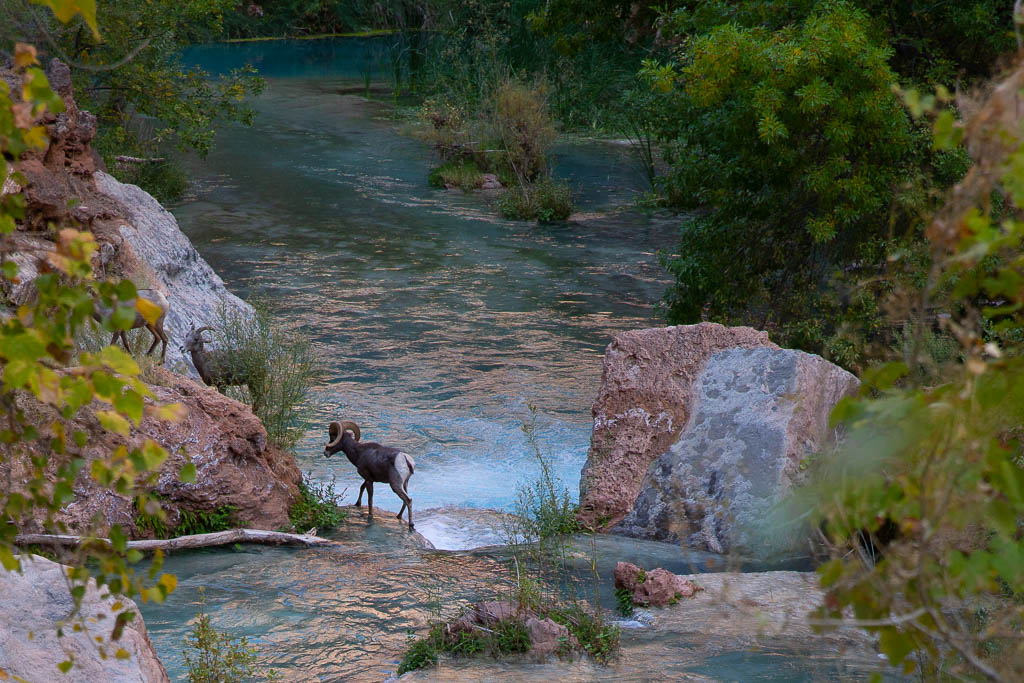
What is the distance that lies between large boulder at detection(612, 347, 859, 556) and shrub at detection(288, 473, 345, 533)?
1946mm

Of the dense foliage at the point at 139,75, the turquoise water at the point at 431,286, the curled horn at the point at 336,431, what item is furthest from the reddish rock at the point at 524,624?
the dense foliage at the point at 139,75

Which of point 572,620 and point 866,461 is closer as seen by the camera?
point 866,461

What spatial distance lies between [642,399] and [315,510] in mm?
2413

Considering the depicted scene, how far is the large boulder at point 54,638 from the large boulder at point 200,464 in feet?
7.51

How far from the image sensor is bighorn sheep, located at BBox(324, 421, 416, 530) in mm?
7199

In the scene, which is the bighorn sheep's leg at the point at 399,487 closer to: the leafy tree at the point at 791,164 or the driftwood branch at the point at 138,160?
the leafy tree at the point at 791,164

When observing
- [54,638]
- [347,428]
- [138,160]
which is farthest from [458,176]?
[54,638]

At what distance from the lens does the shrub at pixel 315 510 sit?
23.1 feet

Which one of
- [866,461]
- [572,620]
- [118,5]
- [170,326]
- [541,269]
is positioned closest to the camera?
[866,461]

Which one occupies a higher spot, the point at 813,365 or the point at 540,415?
the point at 813,365

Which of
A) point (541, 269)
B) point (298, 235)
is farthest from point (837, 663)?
point (298, 235)

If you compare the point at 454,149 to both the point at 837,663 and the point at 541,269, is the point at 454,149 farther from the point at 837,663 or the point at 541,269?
the point at 837,663

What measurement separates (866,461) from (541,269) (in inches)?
562

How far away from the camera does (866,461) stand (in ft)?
4.77
